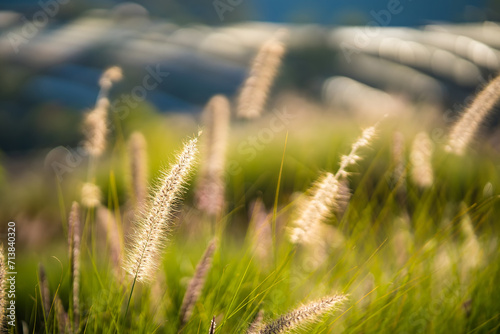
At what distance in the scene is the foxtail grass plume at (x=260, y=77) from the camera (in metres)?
1.88

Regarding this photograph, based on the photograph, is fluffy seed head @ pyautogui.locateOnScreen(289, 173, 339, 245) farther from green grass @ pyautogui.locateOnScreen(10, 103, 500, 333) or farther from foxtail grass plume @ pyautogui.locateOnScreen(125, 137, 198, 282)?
foxtail grass plume @ pyautogui.locateOnScreen(125, 137, 198, 282)

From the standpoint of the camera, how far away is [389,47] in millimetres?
10016

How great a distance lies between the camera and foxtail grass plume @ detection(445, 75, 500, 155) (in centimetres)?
158

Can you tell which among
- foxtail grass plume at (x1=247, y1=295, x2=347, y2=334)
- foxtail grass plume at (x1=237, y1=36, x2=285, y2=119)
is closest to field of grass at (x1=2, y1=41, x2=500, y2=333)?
foxtail grass plume at (x1=247, y1=295, x2=347, y2=334)

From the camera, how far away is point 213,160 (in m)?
1.90

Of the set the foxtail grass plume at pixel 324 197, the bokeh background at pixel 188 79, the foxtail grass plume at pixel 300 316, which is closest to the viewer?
the foxtail grass plume at pixel 300 316


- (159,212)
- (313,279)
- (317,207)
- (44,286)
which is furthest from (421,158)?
(44,286)

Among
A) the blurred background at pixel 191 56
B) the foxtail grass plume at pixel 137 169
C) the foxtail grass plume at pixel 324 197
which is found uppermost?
the foxtail grass plume at pixel 324 197

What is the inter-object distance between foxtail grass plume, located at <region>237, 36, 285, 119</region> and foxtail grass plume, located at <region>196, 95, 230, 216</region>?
0.15m

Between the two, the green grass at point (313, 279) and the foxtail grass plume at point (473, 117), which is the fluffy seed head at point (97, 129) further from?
the foxtail grass plume at point (473, 117)

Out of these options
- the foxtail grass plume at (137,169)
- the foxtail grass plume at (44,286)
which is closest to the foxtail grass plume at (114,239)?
the foxtail grass plume at (137,169)

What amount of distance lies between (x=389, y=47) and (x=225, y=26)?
3.85 metres

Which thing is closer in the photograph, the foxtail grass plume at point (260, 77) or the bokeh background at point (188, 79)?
the foxtail grass plume at point (260, 77)

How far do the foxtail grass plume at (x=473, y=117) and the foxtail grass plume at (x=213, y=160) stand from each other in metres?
0.95
